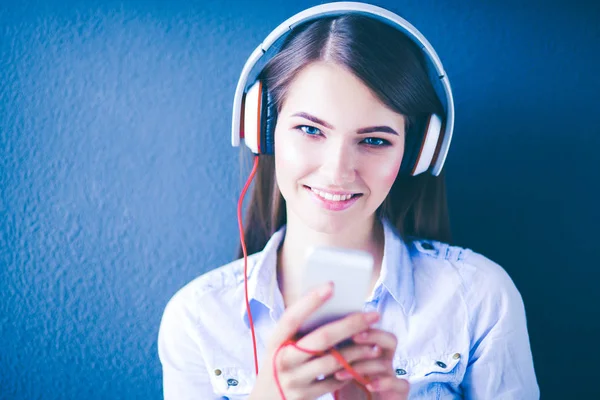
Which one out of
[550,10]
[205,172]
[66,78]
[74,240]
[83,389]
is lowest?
[83,389]

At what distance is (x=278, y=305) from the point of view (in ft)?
3.21

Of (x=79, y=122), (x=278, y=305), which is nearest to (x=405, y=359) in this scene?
(x=278, y=305)

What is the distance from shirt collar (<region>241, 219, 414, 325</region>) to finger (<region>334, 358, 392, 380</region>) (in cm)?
29

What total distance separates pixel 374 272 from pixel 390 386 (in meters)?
0.36

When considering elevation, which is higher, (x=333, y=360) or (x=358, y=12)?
(x=358, y=12)

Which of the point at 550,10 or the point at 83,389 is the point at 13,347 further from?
the point at 550,10

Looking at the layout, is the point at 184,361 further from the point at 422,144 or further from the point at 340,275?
the point at 422,144

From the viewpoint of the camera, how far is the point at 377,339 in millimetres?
638

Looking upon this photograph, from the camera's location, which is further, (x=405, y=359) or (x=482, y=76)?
(x=482, y=76)

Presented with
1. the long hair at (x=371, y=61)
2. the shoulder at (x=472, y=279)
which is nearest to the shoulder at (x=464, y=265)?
the shoulder at (x=472, y=279)

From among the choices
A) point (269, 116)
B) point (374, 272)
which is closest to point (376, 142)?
point (269, 116)

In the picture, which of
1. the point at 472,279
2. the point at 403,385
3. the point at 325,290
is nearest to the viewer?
the point at 325,290

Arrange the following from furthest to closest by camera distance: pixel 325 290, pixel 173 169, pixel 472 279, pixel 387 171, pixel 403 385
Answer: pixel 173 169 < pixel 472 279 < pixel 387 171 < pixel 403 385 < pixel 325 290

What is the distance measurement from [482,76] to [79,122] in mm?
977
